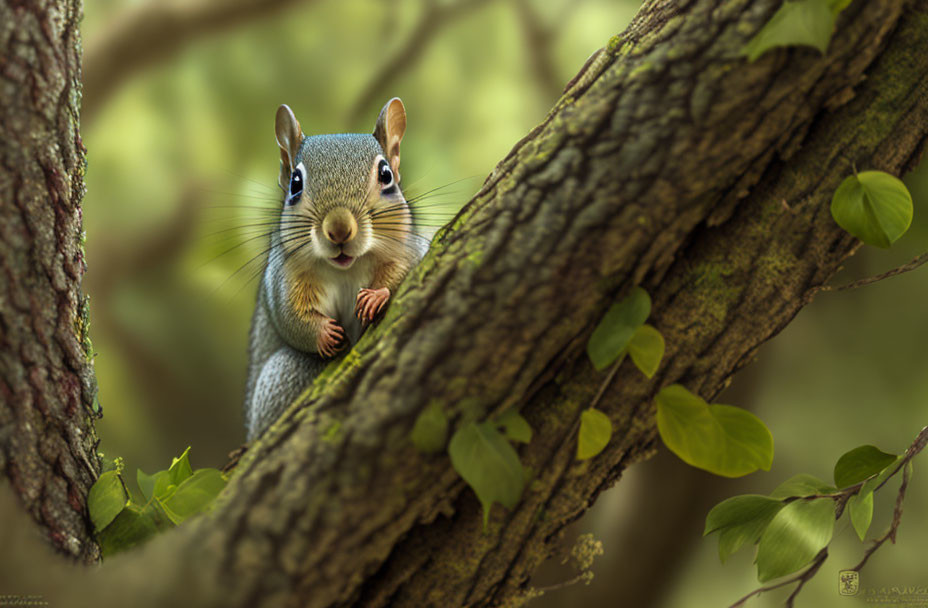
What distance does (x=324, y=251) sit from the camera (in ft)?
3.52

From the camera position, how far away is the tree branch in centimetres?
197

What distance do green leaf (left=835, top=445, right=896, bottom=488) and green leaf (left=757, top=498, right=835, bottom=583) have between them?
59 mm

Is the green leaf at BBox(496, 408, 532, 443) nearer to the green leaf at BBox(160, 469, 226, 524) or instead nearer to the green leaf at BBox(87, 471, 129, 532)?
the green leaf at BBox(160, 469, 226, 524)

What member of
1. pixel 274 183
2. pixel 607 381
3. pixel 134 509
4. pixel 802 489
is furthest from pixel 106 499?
pixel 274 183

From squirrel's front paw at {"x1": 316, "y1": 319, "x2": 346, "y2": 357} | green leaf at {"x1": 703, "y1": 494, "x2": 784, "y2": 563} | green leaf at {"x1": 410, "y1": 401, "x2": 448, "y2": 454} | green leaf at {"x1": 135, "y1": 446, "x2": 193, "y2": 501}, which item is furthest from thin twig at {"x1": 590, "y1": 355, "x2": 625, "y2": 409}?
green leaf at {"x1": 135, "y1": 446, "x2": 193, "y2": 501}

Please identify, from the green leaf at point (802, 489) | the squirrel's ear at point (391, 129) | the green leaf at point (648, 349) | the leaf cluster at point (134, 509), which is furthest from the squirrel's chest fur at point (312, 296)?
the green leaf at point (802, 489)

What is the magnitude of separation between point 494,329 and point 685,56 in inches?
13.4

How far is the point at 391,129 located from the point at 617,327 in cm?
75

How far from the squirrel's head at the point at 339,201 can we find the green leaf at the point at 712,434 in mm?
571

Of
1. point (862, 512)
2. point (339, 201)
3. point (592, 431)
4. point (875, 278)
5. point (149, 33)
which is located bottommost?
point (862, 512)

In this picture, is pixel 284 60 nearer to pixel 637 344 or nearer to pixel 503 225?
pixel 503 225

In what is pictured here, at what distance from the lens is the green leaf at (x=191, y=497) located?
2.78 feet

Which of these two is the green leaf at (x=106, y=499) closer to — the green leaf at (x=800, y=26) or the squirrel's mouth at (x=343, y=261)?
the squirrel's mouth at (x=343, y=261)

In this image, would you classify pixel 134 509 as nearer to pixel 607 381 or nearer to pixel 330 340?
pixel 330 340
